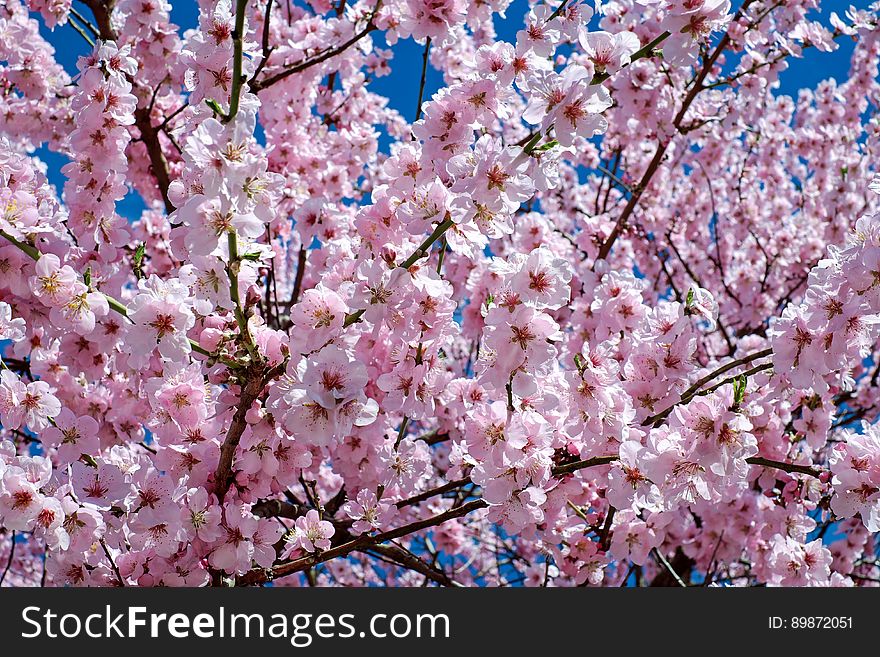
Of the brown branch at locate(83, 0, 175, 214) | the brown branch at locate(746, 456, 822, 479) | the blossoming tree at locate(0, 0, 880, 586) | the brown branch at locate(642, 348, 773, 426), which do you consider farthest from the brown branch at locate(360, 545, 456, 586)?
the brown branch at locate(83, 0, 175, 214)

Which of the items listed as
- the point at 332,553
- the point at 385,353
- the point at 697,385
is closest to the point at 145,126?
the point at 385,353

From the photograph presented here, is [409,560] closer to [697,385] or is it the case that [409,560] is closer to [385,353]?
[385,353]

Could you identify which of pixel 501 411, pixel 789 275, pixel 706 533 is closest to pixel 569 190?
pixel 789 275

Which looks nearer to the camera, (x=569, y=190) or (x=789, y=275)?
(x=789, y=275)

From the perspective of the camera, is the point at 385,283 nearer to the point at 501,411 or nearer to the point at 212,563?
the point at 501,411

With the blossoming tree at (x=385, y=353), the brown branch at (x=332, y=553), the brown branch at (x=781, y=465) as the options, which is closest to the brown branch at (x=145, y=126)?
the blossoming tree at (x=385, y=353)

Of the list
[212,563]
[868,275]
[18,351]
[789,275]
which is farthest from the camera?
[789,275]

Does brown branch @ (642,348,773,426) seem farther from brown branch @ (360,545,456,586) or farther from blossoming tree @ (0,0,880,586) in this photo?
brown branch @ (360,545,456,586)

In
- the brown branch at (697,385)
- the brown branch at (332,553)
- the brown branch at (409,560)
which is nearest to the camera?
the brown branch at (697,385)

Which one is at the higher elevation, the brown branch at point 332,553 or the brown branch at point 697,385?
the brown branch at point 697,385

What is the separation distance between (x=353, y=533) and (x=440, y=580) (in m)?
0.51

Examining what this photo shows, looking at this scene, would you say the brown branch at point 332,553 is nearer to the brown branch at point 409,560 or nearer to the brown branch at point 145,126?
the brown branch at point 409,560

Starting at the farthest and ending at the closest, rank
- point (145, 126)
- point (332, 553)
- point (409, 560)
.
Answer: point (145, 126)
point (409, 560)
point (332, 553)

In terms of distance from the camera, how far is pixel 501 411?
248cm
